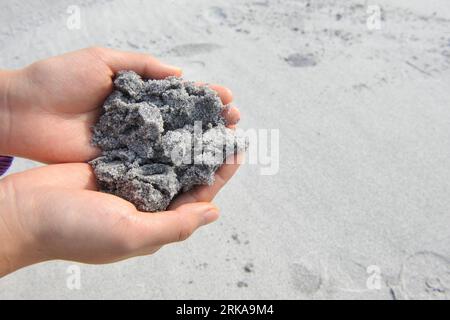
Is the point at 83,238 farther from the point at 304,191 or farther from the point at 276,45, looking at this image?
the point at 276,45

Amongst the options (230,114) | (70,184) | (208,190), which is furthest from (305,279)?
(70,184)

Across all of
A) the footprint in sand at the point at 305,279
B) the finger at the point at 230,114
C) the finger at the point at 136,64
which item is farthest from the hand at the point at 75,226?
the footprint in sand at the point at 305,279

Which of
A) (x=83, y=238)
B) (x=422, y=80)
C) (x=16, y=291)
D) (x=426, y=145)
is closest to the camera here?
(x=83, y=238)

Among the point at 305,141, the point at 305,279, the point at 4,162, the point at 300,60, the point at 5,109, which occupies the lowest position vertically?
the point at 305,279

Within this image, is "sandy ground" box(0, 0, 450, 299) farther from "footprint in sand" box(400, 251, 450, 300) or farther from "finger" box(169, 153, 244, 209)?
"finger" box(169, 153, 244, 209)

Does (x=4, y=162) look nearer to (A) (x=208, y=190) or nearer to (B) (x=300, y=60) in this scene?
(A) (x=208, y=190)

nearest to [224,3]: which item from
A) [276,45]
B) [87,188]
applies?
[276,45]
